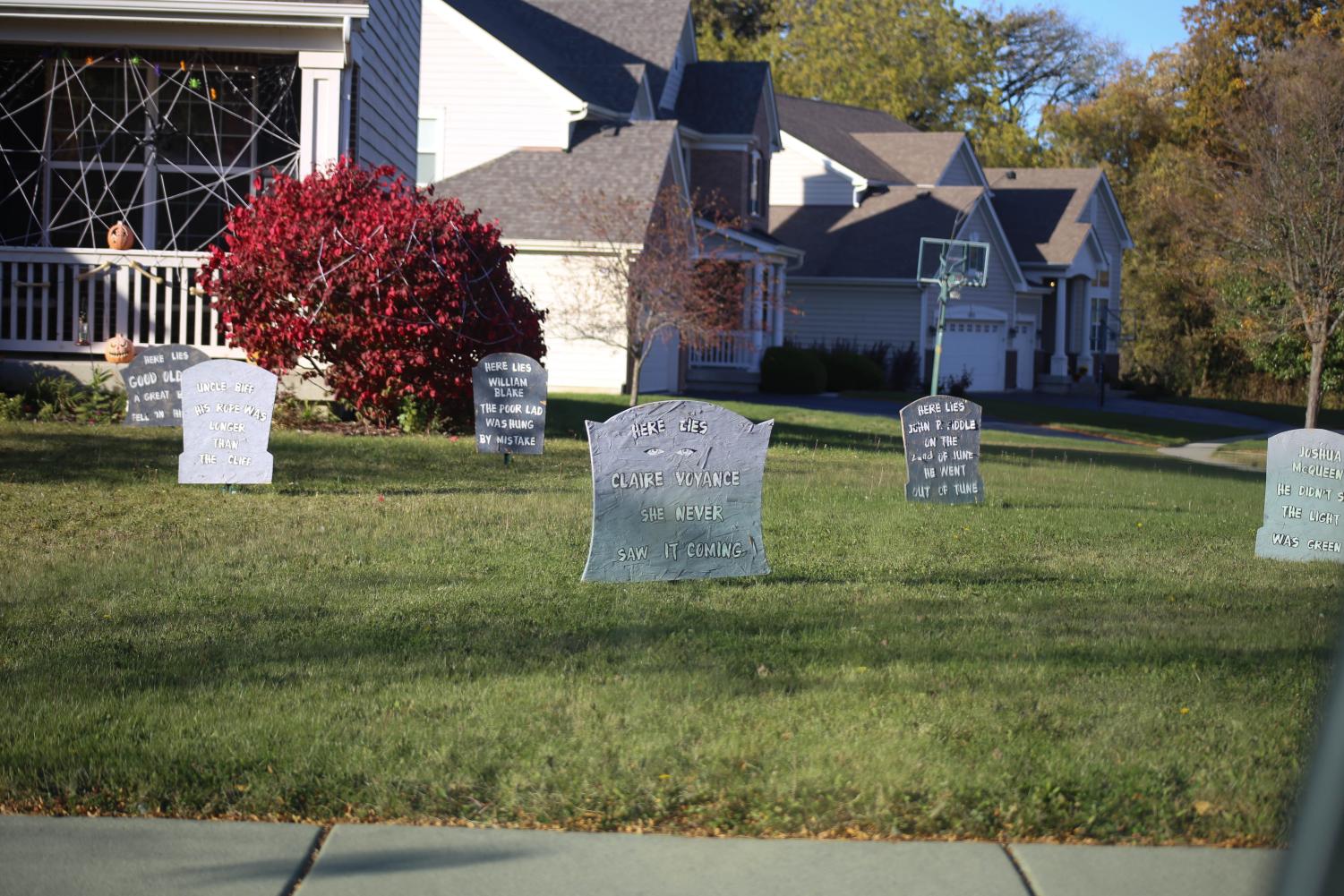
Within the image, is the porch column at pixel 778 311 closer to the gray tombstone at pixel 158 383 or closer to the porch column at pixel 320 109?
the porch column at pixel 320 109

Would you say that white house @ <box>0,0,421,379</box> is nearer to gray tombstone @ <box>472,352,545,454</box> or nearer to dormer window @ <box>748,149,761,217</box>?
gray tombstone @ <box>472,352,545,454</box>

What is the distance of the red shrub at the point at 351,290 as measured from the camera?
1452 cm

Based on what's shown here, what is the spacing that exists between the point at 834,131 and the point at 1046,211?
7730 millimetres

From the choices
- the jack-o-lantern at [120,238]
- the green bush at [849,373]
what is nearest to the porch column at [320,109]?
the jack-o-lantern at [120,238]

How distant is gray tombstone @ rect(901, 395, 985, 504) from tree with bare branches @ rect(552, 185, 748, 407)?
9676 millimetres

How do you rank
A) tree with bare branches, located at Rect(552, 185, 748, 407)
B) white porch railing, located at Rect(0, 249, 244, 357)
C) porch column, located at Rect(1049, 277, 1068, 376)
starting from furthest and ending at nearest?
porch column, located at Rect(1049, 277, 1068, 376), tree with bare branches, located at Rect(552, 185, 748, 407), white porch railing, located at Rect(0, 249, 244, 357)

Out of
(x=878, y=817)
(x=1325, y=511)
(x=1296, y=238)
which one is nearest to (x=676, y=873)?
(x=878, y=817)

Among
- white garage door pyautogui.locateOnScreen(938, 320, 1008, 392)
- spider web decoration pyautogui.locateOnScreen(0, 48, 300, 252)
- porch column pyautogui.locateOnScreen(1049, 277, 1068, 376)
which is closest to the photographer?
spider web decoration pyautogui.locateOnScreen(0, 48, 300, 252)

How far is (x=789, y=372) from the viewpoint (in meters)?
31.2

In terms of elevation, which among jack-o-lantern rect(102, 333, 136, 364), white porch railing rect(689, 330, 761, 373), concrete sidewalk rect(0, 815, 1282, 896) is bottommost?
concrete sidewalk rect(0, 815, 1282, 896)

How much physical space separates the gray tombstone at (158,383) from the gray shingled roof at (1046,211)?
1398 inches

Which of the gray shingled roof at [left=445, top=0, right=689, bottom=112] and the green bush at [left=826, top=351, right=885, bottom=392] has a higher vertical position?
the gray shingled roof at [left=445, top=0, right=689, bottom=112]

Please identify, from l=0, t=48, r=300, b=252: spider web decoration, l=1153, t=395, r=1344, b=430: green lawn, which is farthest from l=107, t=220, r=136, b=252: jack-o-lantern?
l=1153, t=395, r=1344, b=430: green lawn

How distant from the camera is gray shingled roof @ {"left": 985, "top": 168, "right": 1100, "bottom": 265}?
4466 cm
